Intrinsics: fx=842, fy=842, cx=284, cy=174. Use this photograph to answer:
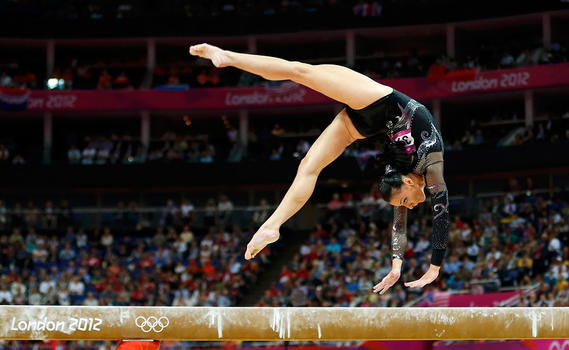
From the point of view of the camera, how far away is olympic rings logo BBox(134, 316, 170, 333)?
8.20 m

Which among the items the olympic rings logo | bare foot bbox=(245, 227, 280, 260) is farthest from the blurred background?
the olympic rings logo

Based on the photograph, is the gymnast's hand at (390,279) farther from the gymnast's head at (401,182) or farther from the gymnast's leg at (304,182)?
the gymnast's leg at (304,182)

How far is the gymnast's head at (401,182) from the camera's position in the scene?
27.7ft

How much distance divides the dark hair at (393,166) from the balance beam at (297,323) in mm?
1215

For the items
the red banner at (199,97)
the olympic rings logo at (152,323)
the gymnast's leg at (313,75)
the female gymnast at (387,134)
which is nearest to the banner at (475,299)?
the red banner at (199,97)

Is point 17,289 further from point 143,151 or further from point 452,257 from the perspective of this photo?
point 452,257

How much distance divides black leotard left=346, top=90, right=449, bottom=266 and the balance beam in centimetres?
65

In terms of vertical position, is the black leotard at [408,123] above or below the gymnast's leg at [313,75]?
below

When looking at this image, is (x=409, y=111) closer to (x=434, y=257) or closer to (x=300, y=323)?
(x=434, y=257)

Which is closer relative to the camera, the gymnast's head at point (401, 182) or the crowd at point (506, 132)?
the gymnast's head at point (401, 182)

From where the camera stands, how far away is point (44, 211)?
104 ft

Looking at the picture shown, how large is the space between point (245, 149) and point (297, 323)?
24.8 m

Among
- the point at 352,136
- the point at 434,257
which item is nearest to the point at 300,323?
the point at 434,257

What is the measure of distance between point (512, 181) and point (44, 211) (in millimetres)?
17321
